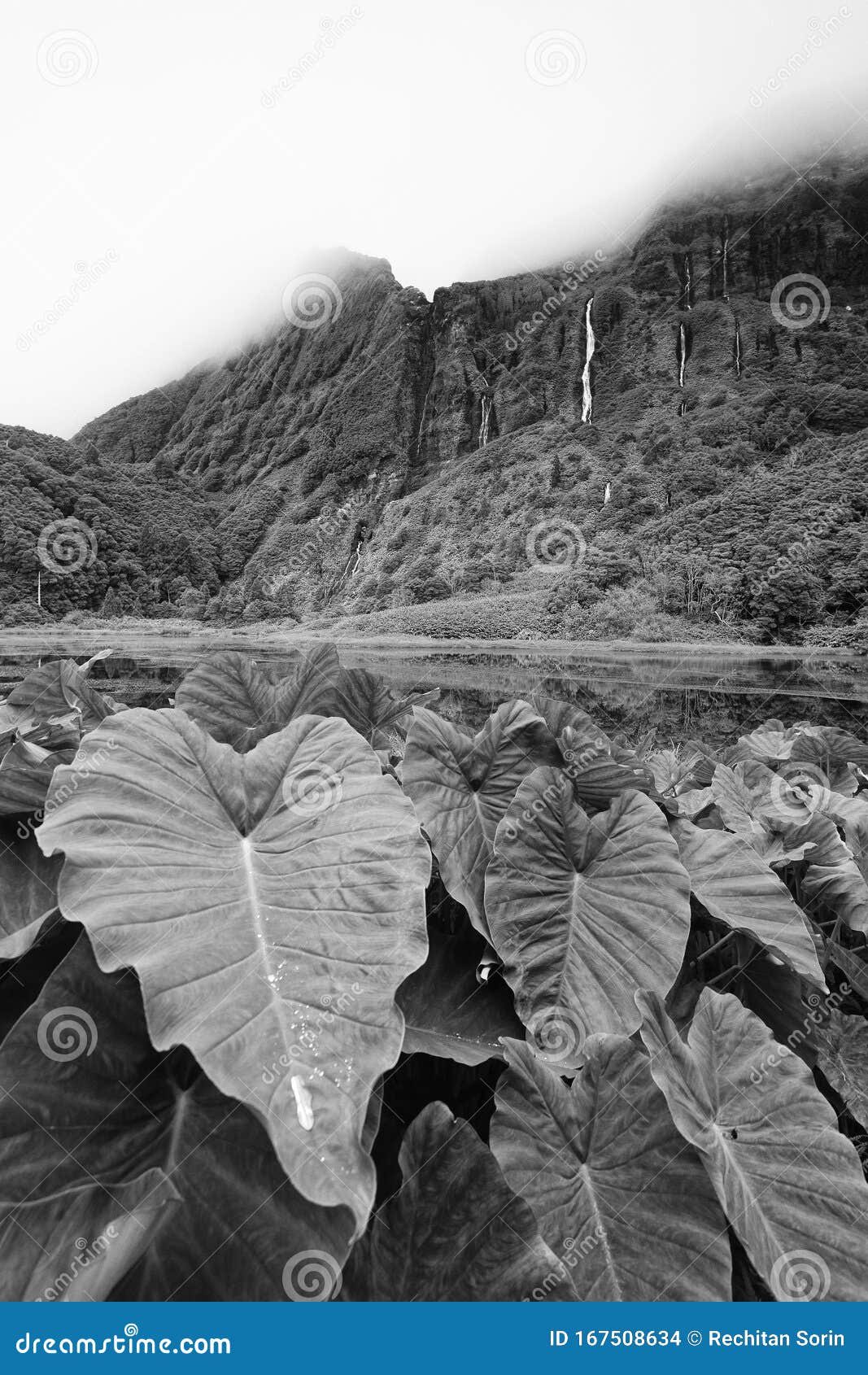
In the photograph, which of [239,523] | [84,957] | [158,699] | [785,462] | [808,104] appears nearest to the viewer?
Answer: [84,957]

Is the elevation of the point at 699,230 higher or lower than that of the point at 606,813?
higher

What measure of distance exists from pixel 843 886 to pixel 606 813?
448 millimetres

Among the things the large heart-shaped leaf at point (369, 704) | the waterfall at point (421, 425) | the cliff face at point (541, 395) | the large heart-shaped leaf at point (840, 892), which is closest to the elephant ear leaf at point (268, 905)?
the large heart-shaped leaf at point (369, 704)

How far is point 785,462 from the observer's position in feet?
103

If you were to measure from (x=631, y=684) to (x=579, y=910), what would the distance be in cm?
508

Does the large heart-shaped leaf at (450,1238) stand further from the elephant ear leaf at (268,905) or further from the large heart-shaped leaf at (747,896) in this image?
the large heart-shaped leaf at (747,896)

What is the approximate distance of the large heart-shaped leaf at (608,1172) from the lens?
0.50 meters

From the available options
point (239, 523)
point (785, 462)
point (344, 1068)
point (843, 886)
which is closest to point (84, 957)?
point (344, 1068)

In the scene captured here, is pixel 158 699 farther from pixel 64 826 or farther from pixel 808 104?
pixel 808 104

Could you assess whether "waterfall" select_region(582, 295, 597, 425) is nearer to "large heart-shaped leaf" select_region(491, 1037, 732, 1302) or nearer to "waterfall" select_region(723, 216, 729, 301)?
"waterfall" select_region(723, 216, 729, 301)

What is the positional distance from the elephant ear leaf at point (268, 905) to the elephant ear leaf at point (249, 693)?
0.27 metres

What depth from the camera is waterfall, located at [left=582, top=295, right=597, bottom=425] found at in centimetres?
4484

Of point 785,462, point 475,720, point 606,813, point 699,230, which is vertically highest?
point 699,230

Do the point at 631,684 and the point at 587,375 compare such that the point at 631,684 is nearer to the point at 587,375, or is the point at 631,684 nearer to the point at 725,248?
the point at 587,375
